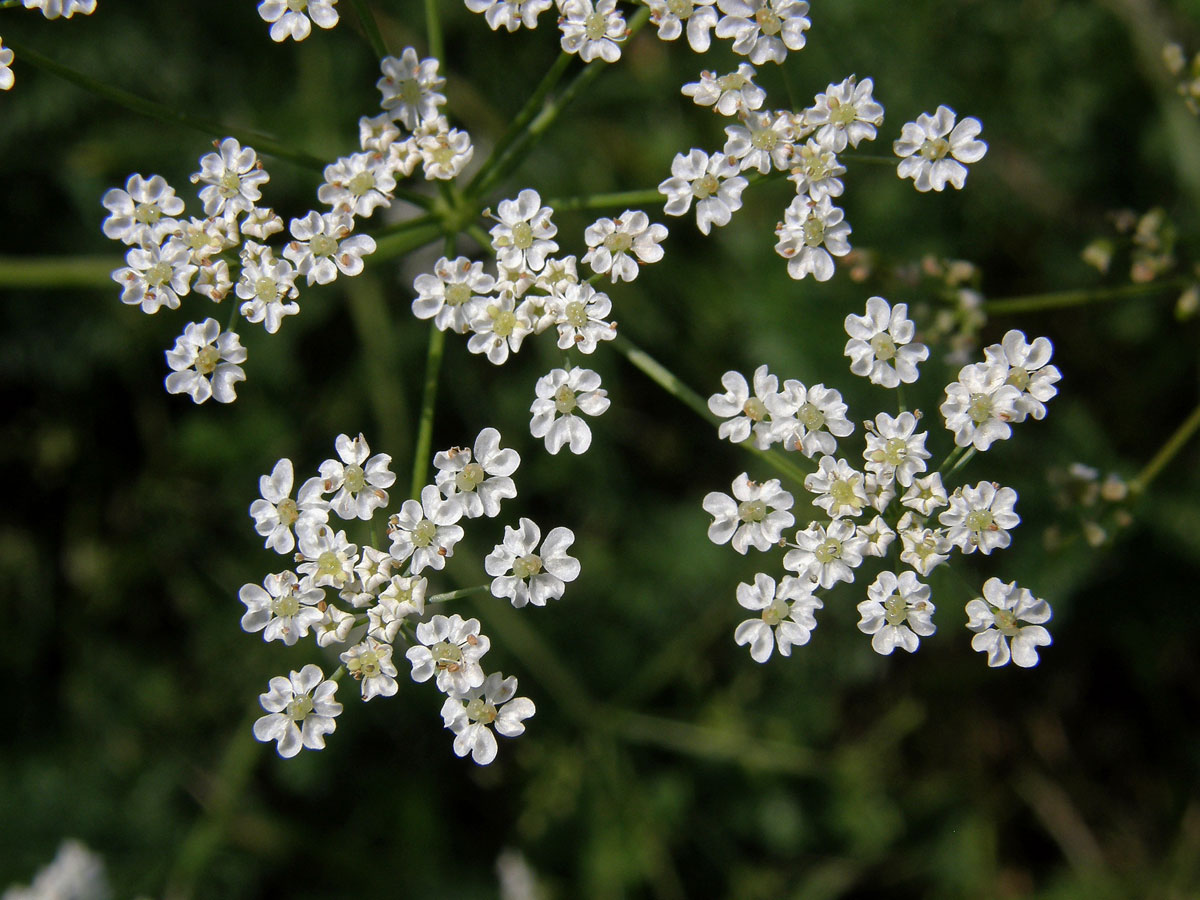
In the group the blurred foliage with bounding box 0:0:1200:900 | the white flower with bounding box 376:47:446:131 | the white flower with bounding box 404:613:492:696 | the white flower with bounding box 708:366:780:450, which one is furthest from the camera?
the blurred foliage with bounding box 0:0:1200:900

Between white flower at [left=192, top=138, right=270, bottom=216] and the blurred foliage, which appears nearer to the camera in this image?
white flower at [left=192, top=138, right=270, bottom=216]

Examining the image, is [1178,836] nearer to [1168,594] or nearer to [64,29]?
[1168,594]

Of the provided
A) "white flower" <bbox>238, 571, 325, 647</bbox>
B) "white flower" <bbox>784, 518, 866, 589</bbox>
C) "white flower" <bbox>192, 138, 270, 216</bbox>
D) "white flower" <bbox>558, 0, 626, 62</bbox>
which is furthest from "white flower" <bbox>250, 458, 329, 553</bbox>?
"white flower" <bbox>558, 0, 626, 62</bbox>

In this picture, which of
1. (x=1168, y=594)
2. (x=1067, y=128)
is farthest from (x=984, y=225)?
(x=1168, y=594)

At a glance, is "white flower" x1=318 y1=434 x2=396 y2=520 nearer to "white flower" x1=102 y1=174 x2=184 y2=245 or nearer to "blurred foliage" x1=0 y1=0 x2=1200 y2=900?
"white flower" x1=102 y1=174 x2=184 y2=245

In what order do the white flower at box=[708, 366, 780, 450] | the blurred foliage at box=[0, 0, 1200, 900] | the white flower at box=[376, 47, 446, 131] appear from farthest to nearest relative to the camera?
the blurred foliage at box=[0, 0, 1200, 900], the white flower at box=[376, 47, 446, 131], the white flower at box=[708, 366, 780, 450]
